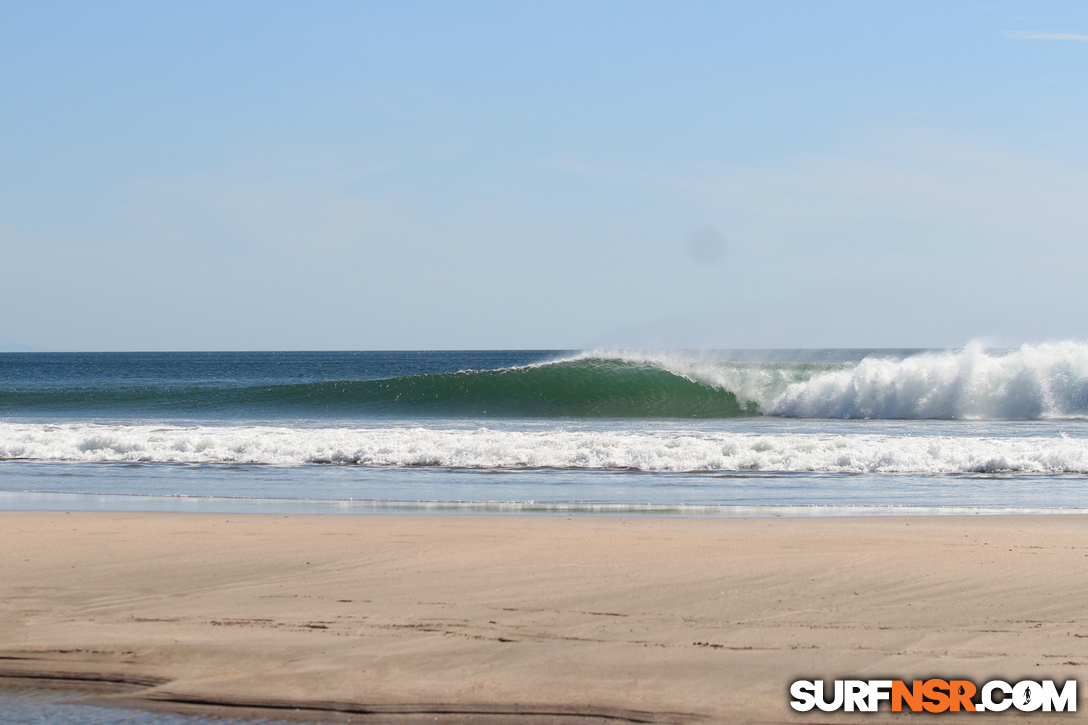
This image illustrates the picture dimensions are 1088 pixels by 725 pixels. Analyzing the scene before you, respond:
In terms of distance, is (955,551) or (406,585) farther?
(955,551)

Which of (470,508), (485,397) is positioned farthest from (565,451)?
(485,397)

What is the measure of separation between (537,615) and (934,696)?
185 cm

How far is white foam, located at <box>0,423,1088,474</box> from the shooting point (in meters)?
11.5

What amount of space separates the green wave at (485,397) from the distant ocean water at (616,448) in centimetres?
12

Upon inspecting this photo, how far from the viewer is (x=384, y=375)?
61031 mm

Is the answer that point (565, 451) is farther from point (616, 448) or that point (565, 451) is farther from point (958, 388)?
point (958, 388)

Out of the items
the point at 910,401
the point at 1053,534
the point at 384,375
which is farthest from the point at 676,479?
the point at 384,375

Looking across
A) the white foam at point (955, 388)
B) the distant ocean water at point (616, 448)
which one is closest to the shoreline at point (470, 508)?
the distant ocean water at point (616, 448)

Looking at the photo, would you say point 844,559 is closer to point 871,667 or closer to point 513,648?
point 871,667

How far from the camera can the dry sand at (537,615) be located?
3.57 meters

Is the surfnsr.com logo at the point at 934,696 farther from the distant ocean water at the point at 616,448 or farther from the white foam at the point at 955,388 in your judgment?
the white foam at the point at 955,388

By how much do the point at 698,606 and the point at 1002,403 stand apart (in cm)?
2031

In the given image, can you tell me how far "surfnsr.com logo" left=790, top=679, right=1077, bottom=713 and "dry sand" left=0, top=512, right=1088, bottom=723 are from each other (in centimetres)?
7

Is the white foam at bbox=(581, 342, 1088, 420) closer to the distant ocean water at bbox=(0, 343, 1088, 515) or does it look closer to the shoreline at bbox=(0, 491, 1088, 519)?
the distant ocean water at bbox=(0, 343, 1088, 515)
